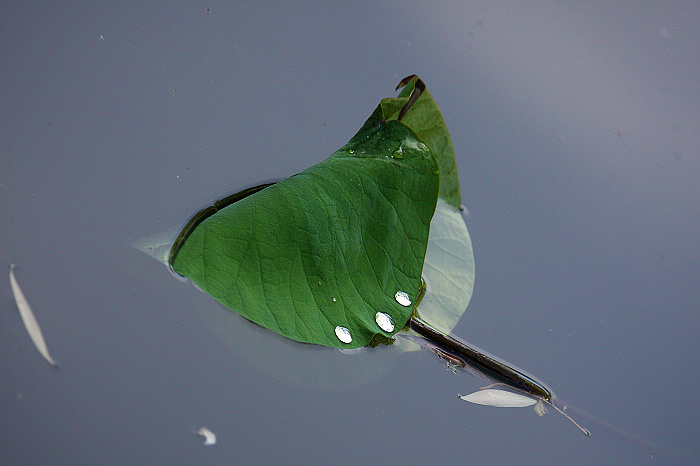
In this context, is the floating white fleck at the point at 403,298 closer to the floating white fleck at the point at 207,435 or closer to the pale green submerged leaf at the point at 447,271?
the pale green submerged leaf at the point at 447,271

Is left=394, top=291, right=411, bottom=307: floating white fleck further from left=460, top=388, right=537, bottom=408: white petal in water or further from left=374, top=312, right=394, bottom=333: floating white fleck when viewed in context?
left=460, top=388, right=537, bottom=408: white petal in water

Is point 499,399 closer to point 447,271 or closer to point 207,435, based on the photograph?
point 447,271

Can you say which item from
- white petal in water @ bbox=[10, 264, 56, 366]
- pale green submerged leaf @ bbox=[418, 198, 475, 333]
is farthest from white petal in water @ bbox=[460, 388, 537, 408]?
white petal in water @ bbox=[10, 264, 56, 366]

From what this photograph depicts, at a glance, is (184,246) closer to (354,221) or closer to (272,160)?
(354,221)

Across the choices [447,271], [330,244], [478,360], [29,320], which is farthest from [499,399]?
[29,320]

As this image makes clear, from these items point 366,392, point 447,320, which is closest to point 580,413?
point 447,320
